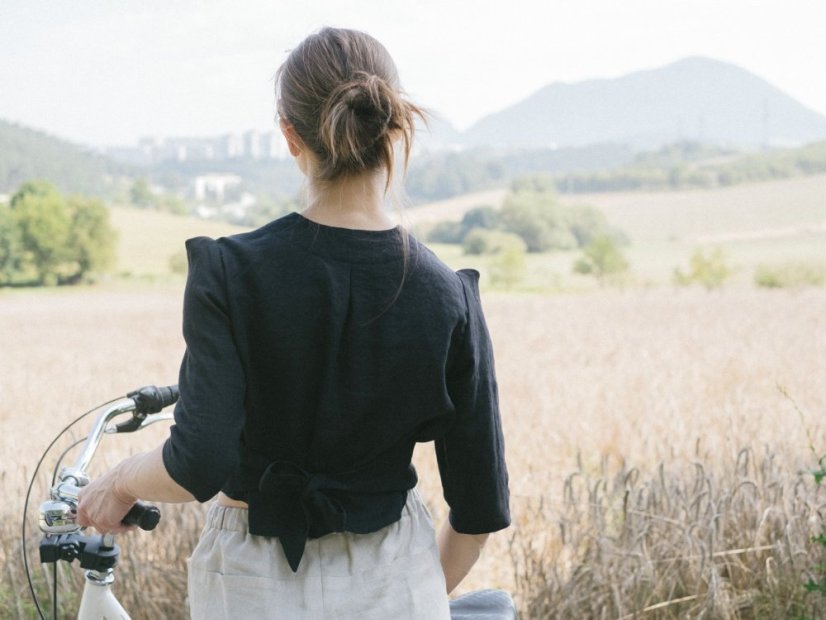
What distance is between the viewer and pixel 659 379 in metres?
7.65

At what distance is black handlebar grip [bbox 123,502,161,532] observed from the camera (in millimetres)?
1220

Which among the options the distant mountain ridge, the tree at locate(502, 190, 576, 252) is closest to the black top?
the tree at locate(502, 190, 576, 252)

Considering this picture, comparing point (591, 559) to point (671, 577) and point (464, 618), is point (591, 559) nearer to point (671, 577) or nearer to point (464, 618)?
point (671, 577)

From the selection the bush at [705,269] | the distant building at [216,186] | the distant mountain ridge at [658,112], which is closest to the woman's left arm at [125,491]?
the bush at [705,269]

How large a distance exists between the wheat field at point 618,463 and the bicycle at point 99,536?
1103mm

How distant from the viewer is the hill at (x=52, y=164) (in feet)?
121

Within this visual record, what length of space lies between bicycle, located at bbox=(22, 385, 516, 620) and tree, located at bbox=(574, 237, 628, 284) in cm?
3261

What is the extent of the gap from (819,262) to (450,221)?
511 inches

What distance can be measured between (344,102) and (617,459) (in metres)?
3.80

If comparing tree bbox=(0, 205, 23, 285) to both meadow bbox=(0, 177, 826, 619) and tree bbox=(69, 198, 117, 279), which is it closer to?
tree bbox=(69, 198, 117, 279)

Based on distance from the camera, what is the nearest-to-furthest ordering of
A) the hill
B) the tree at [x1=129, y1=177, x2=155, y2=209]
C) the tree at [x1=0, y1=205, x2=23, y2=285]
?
1. the tree at [x1=0, y1=205, x2=23, y2=285]
2. the hill
3. the tree at [x1=129, y1=177, x2=155, y2=209]

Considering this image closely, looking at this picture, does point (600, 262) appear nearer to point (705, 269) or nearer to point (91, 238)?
point (705, 269)

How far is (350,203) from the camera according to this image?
1141 millimetres

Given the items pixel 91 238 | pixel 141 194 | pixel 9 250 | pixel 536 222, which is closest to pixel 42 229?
pixel 9 250
